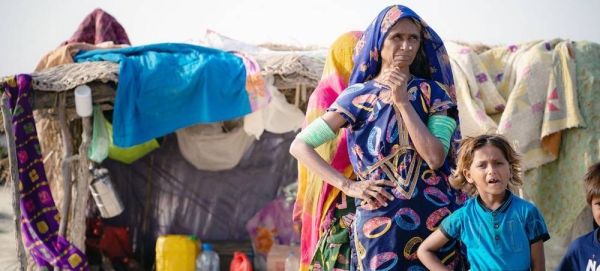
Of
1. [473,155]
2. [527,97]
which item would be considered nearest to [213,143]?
[527,97]

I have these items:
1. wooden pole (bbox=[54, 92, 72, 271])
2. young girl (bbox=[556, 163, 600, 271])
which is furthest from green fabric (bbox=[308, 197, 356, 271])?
wooden pole (bbox=[54, 92, 72, 271])

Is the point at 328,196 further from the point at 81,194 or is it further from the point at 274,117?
the point at 81,194

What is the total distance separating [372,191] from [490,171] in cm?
43

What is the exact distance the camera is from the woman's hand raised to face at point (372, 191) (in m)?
2.96

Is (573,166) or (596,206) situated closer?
(596,206)

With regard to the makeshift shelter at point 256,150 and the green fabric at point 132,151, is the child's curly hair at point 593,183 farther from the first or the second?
the green fabric at point 132,151

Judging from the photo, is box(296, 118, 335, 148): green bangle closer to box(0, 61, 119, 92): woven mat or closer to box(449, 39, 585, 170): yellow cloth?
box(449, 39, 585, 170): yellow cloth

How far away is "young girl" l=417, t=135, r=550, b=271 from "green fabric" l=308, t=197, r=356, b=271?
0.67m

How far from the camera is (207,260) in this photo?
335 inches

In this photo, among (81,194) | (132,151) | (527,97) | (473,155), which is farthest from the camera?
(132,151)

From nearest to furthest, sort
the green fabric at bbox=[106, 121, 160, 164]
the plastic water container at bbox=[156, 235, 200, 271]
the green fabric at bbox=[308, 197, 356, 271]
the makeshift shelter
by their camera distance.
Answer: the green fabric at bbox=[308, 197, 356, 271] → the makeshift shelter → the plastic water container at bbox=[156, 235, 200, 271] → the green fabric at bbox=[106, 121, 160, 164]

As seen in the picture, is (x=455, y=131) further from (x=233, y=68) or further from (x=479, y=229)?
(x=233, y=68)

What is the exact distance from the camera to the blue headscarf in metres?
3.11

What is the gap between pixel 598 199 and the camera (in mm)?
2971
